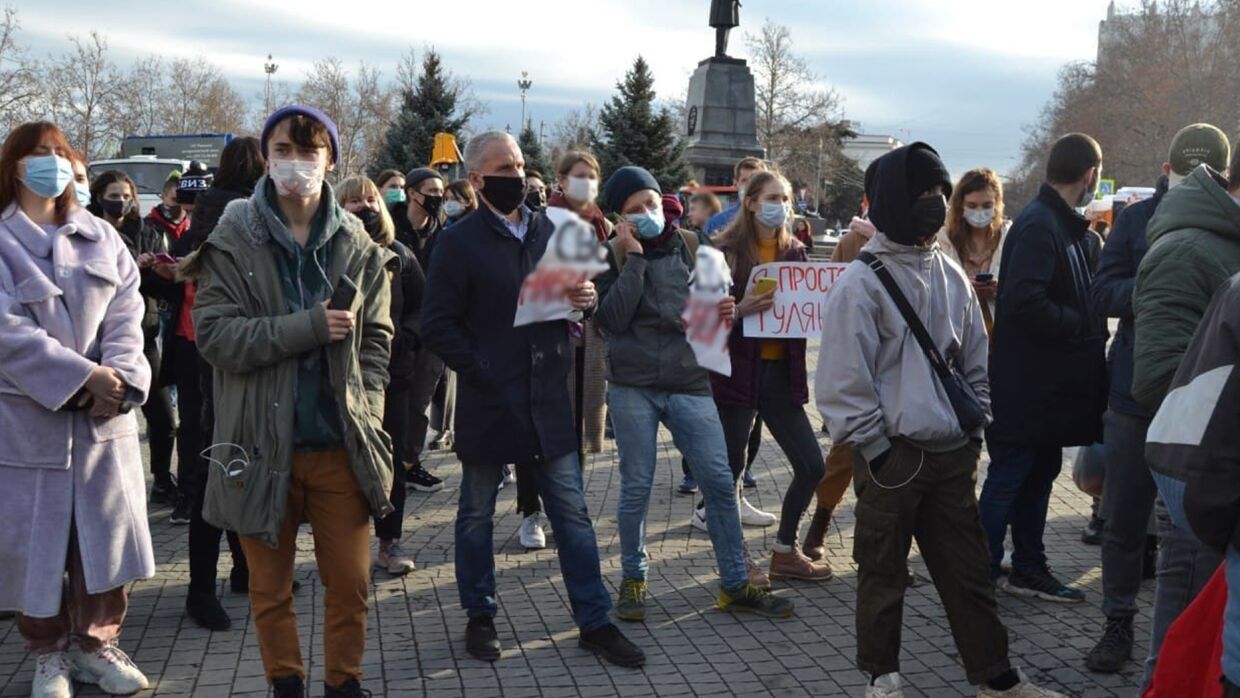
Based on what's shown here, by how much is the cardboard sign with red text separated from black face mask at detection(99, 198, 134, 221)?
3.98 metres

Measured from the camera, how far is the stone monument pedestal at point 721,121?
2125cm

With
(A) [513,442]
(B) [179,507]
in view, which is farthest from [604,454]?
(A) [513,442]

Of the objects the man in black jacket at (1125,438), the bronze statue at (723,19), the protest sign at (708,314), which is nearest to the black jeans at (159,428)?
the protest sign at (708,314)

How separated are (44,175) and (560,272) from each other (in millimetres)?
1996

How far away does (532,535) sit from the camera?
6.83 m

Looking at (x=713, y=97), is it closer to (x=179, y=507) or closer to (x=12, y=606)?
(x=179, y=507)

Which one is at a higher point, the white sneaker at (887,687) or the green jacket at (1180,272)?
the green jacket at (1180,272)

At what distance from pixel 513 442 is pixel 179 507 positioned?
318 centimetres

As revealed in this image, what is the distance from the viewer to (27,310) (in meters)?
4.51

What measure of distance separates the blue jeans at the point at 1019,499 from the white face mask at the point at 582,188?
2.25m

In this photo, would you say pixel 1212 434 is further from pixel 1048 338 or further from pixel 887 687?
pixel 1048 338

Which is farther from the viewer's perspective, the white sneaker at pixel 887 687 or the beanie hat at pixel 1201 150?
the beanie hat at pixel 1201 150

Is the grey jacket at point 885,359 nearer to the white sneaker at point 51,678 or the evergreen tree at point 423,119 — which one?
the white sneaker at point 51,678

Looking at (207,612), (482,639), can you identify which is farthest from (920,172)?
(207,612)
